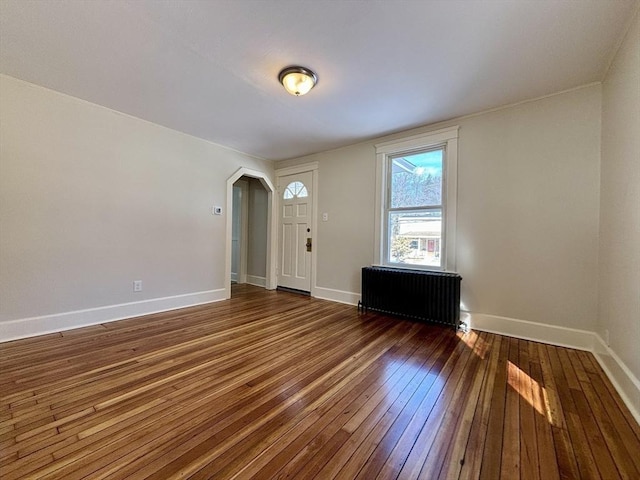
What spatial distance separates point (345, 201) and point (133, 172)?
2.99m

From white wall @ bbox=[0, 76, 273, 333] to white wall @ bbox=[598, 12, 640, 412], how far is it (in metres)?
4.57

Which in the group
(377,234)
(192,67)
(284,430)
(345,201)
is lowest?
(284,430)

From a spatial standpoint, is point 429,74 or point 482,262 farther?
point 482,262

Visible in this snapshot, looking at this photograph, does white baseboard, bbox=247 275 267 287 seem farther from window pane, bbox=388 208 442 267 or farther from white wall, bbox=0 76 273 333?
window pane, bbox=388 208 442 267

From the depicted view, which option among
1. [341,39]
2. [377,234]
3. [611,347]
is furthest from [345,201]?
[611,347]

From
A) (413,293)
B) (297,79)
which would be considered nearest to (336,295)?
(413,293)

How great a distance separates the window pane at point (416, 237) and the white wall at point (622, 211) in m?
1.50

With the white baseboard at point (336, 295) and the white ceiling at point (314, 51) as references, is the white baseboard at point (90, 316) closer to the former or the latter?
the white baseboard at point (336, 295)

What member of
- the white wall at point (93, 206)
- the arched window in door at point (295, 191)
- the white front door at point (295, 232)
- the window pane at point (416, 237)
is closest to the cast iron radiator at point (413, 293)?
the window pane at point (416, 237)

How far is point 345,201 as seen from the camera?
443 centimetres

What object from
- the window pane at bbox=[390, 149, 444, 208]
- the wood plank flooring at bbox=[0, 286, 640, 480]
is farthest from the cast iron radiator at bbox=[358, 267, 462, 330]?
the window pane at bbox=[390, 149, 444, 208]

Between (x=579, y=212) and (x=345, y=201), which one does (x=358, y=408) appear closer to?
(x=579, y=212)

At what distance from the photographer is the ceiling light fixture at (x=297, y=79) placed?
2.38 metres

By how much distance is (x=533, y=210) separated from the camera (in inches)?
112
